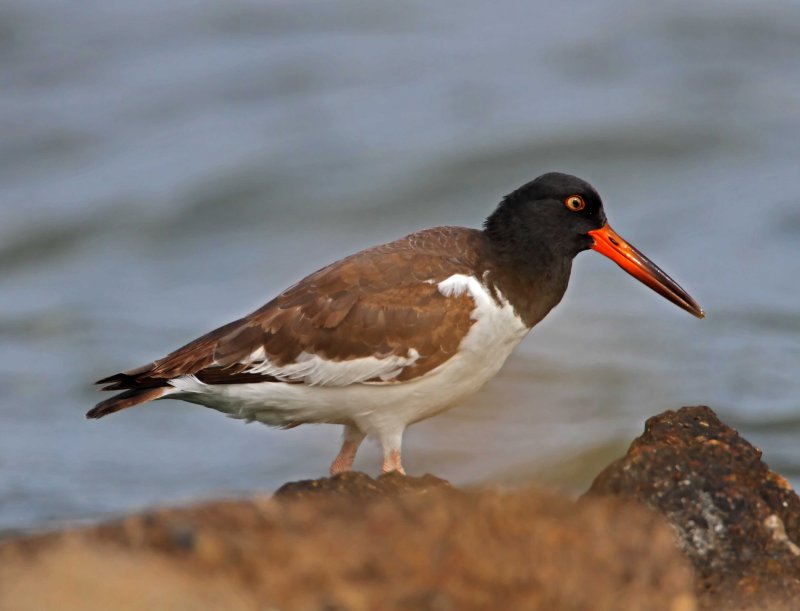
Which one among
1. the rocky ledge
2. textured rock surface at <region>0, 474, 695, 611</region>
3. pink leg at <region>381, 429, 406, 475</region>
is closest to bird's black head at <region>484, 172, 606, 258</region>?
pink leg at <region>381, 429, 406, 475</region>

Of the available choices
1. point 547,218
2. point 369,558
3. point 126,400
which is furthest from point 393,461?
point 369,558

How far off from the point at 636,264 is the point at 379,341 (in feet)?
5.63

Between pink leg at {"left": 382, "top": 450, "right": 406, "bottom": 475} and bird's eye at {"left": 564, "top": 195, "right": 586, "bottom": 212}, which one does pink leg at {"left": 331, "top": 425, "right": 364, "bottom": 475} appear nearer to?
pink leg at {"left": 382, "top": 450, "right": 406, "bottom": 475}

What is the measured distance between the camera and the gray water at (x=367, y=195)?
11945 millimetres

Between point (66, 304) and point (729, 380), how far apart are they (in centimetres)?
702

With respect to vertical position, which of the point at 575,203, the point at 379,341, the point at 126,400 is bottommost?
the point at 126,400

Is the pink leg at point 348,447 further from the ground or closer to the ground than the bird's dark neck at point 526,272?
closer to the ground

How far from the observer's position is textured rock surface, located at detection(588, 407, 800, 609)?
5.14 metres

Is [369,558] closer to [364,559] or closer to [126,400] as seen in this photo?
[364,559]

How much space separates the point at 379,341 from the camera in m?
7.77

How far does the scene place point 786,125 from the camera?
1925cm

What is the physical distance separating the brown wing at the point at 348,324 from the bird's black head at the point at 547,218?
0.86 feet

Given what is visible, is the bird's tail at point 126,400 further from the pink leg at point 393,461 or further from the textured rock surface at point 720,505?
the textured rock surface at point 720,505

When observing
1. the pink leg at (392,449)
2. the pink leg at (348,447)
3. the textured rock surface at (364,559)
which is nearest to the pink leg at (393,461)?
the pink leg at (392,449)
